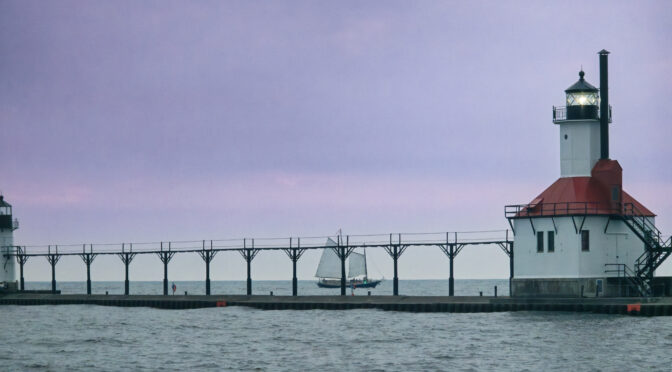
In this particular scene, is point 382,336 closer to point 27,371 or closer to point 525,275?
point 525,275

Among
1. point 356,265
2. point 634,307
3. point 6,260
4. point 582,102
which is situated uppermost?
point 582,102

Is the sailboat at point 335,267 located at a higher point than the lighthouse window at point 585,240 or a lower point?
lower

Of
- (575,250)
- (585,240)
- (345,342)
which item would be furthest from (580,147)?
(345,342)

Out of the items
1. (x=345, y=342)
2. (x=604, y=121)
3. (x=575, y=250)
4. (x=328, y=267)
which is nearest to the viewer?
(x=345, y=342)

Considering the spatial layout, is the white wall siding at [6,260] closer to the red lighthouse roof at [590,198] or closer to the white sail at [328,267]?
the red lighthouse roof at [590,198]

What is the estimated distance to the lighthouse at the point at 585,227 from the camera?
219ft

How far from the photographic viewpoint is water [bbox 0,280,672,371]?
158 feet

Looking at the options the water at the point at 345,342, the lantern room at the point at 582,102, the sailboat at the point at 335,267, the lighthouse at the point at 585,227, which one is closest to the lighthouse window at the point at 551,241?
the lighthouse at the point at 585,227

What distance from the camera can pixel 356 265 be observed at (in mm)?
167375

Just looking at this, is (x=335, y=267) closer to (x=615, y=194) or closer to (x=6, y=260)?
(x=6, y=260)

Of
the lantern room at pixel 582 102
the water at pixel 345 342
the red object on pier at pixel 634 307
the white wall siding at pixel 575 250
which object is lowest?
the water at pixel 345 342

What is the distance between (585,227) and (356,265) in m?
102

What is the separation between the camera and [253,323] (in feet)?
229

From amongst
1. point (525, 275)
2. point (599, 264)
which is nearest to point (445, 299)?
point (525, 275)
